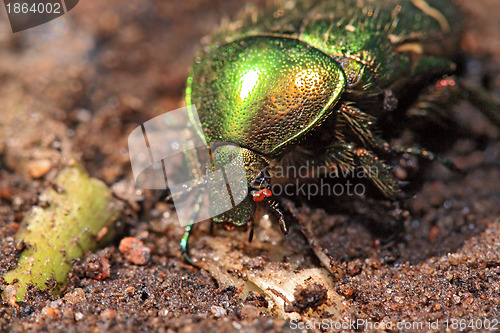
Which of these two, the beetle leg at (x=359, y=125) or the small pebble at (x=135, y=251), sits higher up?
the beetle leg at (x=359, y=125)

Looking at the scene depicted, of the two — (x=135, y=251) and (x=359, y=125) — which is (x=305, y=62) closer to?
(x=359, y=125)

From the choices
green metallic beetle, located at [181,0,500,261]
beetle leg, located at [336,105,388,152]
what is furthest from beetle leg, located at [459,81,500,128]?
beetle leg, located at [336,105,388,152]

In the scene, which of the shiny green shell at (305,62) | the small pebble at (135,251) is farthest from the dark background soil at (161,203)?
the shiny green shell at (305,62)

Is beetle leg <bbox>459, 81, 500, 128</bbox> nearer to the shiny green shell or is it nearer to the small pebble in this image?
the shiny green shell

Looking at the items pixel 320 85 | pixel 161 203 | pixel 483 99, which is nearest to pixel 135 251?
pixel 161 203

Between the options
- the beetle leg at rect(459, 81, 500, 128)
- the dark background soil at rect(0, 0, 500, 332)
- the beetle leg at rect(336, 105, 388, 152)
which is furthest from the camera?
the beetle leg at rect(459, 81, 500, 128)

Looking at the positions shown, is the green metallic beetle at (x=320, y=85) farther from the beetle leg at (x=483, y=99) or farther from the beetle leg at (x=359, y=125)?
the beetle leg at (x=483, y=99)

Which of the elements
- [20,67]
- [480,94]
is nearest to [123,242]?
[20,67]
